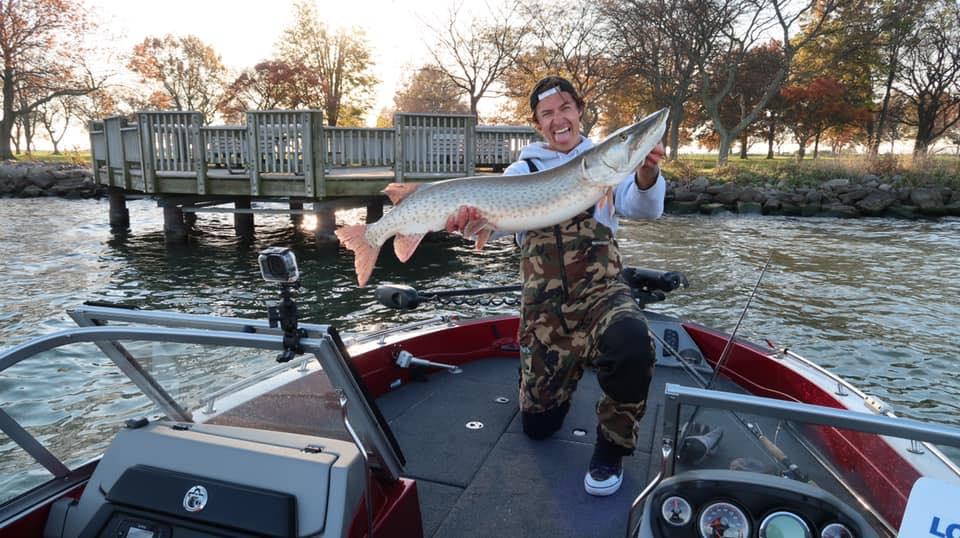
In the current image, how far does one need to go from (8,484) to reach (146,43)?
5054 centimetres

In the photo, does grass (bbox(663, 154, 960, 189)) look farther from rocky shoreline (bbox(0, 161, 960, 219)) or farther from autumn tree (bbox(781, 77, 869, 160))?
autumn tree (bbox(781, 77, 869, 160))

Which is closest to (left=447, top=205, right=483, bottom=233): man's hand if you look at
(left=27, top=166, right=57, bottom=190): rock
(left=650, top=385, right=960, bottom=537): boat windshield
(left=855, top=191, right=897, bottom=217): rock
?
(left=650, top=385, right=960, bottom=537): boat windshield

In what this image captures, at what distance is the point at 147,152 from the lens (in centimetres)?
1370

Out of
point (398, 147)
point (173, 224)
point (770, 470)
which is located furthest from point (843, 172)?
point (770, 470)

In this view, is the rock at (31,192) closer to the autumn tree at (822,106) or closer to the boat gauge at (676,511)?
the boat gauge at (676,511)

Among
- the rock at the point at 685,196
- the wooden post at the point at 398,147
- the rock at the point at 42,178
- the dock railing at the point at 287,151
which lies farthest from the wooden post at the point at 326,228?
the rock at the point at 42,178

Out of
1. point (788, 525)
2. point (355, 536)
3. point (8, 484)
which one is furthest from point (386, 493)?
point (8, 484)

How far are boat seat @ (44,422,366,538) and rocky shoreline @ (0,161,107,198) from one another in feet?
94.2

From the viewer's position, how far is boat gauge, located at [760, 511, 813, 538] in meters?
1.57

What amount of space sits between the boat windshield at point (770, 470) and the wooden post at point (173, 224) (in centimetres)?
1584

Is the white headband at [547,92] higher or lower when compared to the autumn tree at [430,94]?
lower

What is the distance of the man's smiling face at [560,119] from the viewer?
334cm

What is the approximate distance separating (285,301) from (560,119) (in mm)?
2158

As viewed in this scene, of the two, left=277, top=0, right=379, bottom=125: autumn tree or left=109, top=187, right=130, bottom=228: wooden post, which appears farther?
left=277, top=0, right=379, bottom=125: autumn tree
